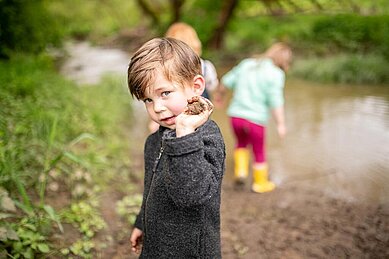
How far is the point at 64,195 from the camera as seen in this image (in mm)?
2932

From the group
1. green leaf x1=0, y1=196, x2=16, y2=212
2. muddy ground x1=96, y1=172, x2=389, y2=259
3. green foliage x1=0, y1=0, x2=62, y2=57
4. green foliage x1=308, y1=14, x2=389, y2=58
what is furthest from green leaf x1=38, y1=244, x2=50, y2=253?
green foliage x1=308, y1=14, x2=389, y2=58

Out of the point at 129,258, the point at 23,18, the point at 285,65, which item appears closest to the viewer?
the point at 129,258

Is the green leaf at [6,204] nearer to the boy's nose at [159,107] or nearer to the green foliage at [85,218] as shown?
the green foliage at [85,218]

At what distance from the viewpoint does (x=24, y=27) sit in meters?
7.04

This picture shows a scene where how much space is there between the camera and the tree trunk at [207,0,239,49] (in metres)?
12.8

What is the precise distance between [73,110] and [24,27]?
3412 millimetres

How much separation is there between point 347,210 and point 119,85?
5.33m

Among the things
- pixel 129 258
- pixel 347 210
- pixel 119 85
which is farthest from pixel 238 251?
pixel 119 85

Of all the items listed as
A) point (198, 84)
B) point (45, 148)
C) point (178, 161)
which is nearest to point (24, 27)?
point (45, 148)

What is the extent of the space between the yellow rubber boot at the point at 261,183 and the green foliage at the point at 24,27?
16.8 ft

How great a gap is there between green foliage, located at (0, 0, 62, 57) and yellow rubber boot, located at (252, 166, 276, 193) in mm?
5124

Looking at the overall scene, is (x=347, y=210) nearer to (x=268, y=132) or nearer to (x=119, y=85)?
(x=268, y=132)

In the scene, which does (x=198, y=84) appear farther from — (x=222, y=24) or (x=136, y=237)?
(x=222, y=24)

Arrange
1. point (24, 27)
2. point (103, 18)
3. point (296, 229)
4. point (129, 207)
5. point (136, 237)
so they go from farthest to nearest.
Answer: point (103, 18) < point (24, 27) < point (129, 207) < point (296, 229) < point (136, 237)
